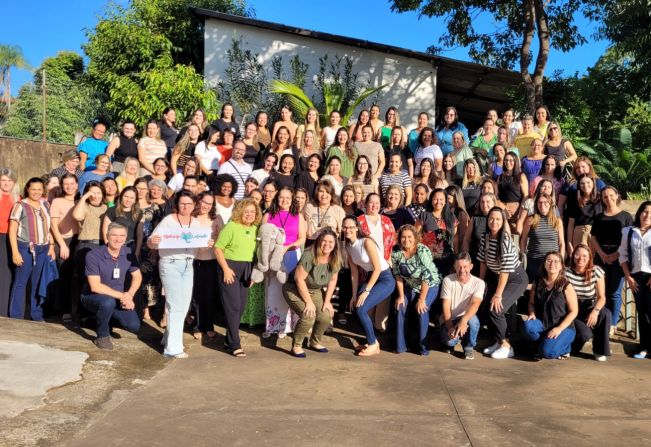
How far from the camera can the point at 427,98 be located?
53.4 feet

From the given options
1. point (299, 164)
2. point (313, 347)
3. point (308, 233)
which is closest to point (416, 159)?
point (299, 164)

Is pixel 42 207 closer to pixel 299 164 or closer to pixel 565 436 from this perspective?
pixel 299 164

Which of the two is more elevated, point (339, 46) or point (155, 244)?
point (339, 46)

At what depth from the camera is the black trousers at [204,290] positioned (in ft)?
21.7

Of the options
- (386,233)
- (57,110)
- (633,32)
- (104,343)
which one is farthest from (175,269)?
(57,110)

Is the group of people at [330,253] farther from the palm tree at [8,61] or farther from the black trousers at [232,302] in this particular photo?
the palm tree at [8,61]

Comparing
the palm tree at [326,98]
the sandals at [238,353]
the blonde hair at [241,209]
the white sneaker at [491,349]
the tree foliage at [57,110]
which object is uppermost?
the tree foliage at [57,110]

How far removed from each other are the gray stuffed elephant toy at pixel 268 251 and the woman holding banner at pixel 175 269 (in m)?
0.65

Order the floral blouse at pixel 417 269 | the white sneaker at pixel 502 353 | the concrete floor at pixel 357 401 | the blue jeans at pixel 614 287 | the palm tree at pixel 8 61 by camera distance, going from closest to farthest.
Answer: the concrete floor at pixel 357 401 < the white sneaker at pixel 502 353 < the floral blouse at pixel 417 269 < the blue jeans at pixel 614 287 < the palm tree at pixel 8 61

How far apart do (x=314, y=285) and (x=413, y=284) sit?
1118mm

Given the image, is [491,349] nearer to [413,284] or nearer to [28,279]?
[413,284]

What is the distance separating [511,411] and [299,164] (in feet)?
15.6

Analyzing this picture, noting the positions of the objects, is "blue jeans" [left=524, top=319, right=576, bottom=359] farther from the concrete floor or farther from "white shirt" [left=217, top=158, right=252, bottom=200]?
"white shirt" [left=217, top=158, right=252, bottom=200]

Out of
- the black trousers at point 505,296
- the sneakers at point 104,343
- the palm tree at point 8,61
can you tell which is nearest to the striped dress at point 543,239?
the black trousers at point 505,296
